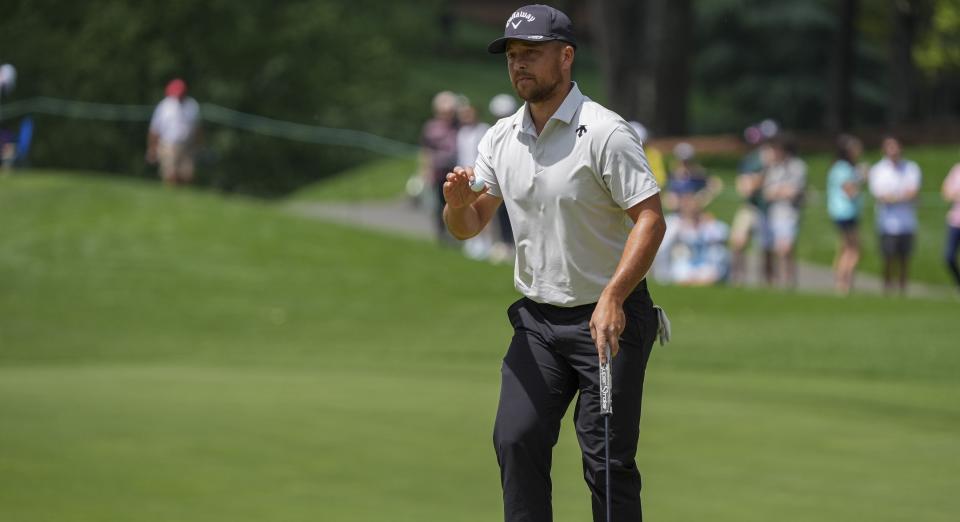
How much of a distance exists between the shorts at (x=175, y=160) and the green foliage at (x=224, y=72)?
3.27 m

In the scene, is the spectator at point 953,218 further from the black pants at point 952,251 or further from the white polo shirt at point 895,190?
the white polo shirt at point 895,190

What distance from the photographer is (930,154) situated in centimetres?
3362

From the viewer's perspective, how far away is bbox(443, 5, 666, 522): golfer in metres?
6.39

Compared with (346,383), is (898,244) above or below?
above

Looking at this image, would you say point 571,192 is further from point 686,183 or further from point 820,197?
point 820,197

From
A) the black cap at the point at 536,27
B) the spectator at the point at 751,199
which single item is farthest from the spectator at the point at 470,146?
the black cap at the point at 536,27

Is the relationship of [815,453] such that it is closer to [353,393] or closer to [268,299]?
[353,393]

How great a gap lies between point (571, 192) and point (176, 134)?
2076 cm

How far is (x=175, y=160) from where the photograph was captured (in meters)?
26.8

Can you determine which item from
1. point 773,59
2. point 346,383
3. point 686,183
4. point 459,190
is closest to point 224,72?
point 773,59

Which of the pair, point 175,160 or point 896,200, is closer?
point 896,200

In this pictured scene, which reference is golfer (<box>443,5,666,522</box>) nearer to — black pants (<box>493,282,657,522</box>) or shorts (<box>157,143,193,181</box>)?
black pants (<box>493,282,657,522</box>)

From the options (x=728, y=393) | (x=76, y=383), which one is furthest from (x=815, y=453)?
(x=76, y=383)

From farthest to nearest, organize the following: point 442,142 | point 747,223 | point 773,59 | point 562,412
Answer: point 773,59, point 442,142, point 747,223, point 562,412
